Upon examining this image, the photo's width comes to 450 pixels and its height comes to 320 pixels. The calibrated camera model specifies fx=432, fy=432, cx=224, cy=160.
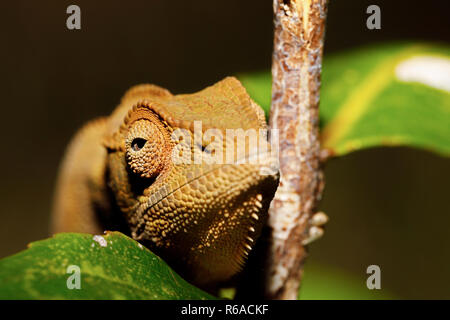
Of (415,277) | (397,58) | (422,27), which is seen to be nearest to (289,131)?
(397,58)

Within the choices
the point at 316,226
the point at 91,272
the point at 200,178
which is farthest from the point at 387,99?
the point at 91,272

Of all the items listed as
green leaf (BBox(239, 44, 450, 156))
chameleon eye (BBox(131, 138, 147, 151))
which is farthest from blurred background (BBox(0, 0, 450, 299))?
chameleon eye (BBox(131, 138, 147, 151))

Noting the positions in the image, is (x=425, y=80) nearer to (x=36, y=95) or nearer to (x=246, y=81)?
(x=246, y=81)
